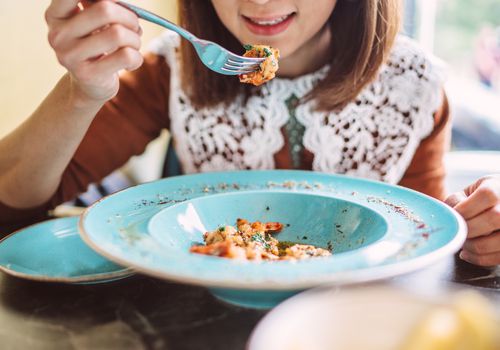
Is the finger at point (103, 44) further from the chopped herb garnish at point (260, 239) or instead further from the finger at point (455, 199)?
the finger at point (455, 199)

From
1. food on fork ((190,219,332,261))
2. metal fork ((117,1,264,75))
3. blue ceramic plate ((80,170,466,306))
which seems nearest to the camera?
blue ceramic plate ((80,170,466,306))

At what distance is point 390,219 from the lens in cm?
89

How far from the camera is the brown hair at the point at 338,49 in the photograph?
1.42 metres

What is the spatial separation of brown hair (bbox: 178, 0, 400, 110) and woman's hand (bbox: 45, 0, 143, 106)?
556 millimetres

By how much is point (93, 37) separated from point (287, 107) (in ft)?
2.23

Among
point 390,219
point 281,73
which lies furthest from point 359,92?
point 390,219

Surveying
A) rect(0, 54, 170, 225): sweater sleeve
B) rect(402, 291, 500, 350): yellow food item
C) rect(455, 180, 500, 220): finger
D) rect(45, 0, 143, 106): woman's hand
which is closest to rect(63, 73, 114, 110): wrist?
rect(45, 0, 143, 106): woman's hand

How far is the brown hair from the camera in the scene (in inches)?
55.8

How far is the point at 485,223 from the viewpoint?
944 millimetres

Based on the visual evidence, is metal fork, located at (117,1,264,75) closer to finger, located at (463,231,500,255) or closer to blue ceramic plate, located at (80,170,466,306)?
blue ceramic plate, located at (80,170,466,306)

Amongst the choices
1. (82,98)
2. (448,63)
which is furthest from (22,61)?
(448,63)

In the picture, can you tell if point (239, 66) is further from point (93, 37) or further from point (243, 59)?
point (93, 37)

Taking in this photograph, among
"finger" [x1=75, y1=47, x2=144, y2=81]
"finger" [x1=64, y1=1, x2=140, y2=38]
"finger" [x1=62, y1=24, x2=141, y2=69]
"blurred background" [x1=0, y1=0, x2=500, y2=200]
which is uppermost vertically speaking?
"finger" [x1=64, y1=1, x2=140, y2=38]

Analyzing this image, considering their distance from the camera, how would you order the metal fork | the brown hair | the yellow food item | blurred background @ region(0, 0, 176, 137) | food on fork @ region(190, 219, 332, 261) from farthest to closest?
blurred background @ region(0, 0, 176, 137), the brown hair, the metal fork, food on fork @ region(190, 219, 332, 261), the yellow food item
